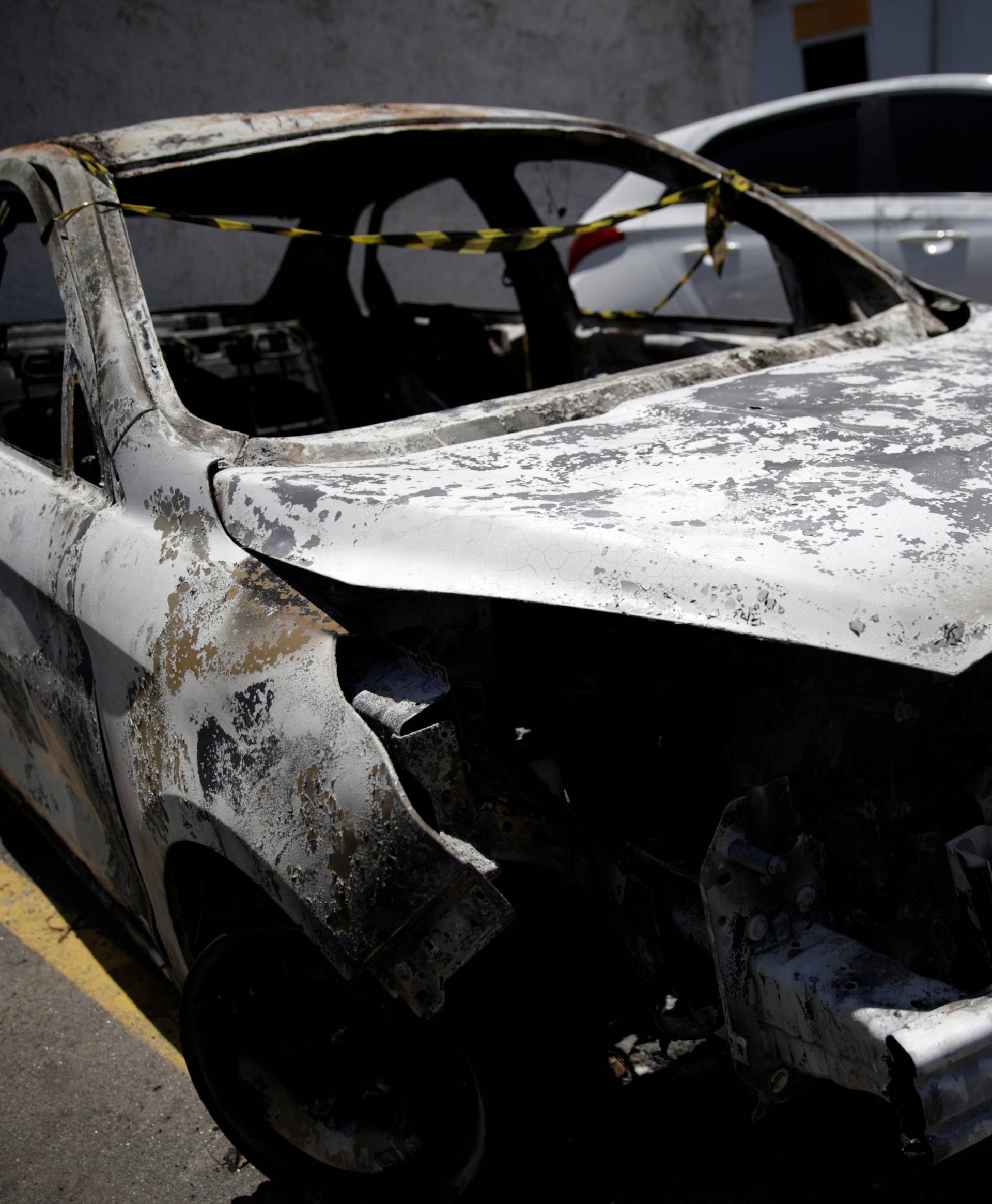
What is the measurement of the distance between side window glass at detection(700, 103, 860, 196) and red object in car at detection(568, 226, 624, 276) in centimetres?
51

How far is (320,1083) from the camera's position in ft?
5.90

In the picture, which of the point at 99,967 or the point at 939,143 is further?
the point at 939,143

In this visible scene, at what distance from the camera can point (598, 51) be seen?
8344 millimetres

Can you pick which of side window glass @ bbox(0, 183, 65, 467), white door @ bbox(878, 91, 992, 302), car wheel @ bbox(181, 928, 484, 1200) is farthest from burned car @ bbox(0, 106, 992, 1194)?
white door @ bbox(878, 91, 992, 302)

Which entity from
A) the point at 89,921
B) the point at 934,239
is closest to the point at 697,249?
the point at 934,239

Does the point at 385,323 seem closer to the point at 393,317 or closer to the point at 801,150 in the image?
the point at 393,317

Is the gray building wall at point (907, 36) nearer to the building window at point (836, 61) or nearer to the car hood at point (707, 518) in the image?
the building window at point (836, 61)

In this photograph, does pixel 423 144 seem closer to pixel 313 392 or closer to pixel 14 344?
pixel 313 392

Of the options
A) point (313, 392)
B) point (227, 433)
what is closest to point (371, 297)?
point (313, 392)

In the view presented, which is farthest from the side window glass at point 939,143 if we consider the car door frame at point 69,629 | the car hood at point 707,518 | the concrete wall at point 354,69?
the car door frame at point 69,629

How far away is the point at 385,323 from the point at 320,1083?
110 inches

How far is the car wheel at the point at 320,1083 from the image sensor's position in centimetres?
173

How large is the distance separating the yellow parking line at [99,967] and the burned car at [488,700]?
1.46 feet

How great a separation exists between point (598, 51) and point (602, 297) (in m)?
4.36
